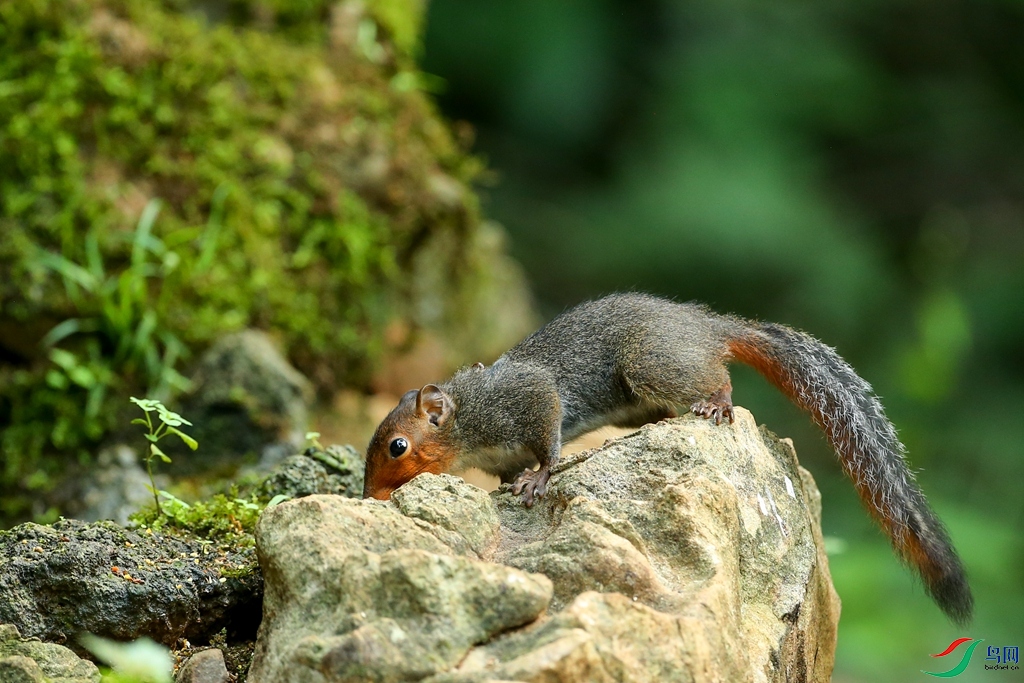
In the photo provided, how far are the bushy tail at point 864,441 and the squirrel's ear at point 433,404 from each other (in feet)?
4.35

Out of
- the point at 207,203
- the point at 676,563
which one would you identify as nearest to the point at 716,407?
the point at 676,563

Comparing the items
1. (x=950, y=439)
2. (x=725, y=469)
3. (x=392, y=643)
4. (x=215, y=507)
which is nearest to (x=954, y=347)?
(x=950, y=439)

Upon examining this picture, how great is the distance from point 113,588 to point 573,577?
4.61 ft

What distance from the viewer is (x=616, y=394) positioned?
5027mm

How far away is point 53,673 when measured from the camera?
2.86m

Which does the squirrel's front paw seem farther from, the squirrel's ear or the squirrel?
the squirrel's ear

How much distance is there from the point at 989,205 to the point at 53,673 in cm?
1121

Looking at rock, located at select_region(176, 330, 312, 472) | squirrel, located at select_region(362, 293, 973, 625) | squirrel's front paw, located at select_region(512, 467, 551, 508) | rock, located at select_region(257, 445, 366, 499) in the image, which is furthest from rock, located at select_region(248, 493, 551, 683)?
rock, located at select_region(176, 330, 312, 472)

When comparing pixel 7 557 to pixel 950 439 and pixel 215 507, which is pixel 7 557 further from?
pixel 950 439

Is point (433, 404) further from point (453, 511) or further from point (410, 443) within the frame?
point (453, 511)

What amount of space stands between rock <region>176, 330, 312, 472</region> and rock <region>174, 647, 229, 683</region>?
225 cm

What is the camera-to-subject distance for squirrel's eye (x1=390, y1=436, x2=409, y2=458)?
4555 mm

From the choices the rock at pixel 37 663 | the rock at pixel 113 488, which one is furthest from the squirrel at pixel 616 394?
the rock at pixel 37 663

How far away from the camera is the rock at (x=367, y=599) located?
8.37ft
